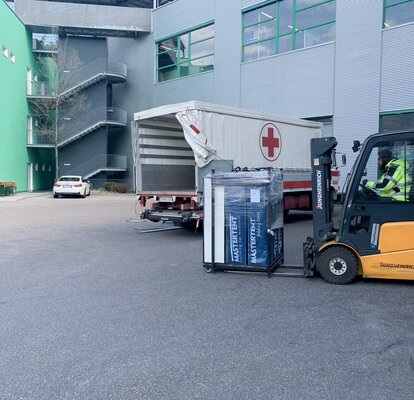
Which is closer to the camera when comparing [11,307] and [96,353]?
[96,353]

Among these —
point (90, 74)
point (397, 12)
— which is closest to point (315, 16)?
point (397, 12)

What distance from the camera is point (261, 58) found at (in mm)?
23391

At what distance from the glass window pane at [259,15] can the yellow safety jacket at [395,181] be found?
60.7 feet

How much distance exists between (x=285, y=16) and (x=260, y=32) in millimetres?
1908

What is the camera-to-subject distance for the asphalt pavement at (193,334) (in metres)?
3.38

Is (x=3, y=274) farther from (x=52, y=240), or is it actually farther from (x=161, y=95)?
(x=161, y=95)

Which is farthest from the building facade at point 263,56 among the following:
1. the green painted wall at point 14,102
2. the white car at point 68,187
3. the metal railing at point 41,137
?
the white car at point 68,187

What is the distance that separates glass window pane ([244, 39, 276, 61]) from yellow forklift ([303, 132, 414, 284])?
17.6 meters

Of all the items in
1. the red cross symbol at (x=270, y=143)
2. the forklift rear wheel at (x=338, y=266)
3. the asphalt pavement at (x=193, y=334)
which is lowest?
the asphalt pavement at (x=193, y=334)

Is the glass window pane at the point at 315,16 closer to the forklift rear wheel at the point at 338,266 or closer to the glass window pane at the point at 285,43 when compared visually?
the glass window pane at the point at 285,43

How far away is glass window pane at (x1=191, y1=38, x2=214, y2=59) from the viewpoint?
26547 millimetres

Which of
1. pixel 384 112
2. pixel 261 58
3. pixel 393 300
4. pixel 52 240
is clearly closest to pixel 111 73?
pixel 261 58

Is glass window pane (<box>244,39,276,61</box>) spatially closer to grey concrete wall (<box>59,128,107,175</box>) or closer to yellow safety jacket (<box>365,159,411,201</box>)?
grey concrete wall (<box>59,128,107,175</box>)

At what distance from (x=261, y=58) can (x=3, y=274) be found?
19504 millimetres
